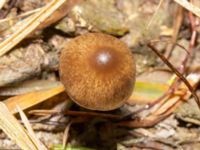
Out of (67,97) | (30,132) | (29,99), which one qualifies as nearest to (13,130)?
(30,132)

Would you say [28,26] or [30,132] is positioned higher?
[28,26]

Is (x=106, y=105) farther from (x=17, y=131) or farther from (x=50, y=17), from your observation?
(x=50, y=17)

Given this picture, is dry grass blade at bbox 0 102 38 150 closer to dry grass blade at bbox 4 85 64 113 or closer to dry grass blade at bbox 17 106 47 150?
dry grass blade at bbox 17 106 47 150

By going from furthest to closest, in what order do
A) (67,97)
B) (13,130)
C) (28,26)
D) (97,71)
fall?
(67,97) < (28,26) < (13,130) < (97,71)

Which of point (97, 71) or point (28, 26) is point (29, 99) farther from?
point (97, 71)

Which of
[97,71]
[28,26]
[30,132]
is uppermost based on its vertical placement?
[28,26]

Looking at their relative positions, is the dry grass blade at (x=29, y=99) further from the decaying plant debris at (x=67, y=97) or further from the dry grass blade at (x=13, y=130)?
the dry grass blade at (x=13, y=130)

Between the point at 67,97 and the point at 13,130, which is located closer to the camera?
the point at 13,130

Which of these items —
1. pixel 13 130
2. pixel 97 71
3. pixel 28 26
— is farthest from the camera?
pixel 28 26
